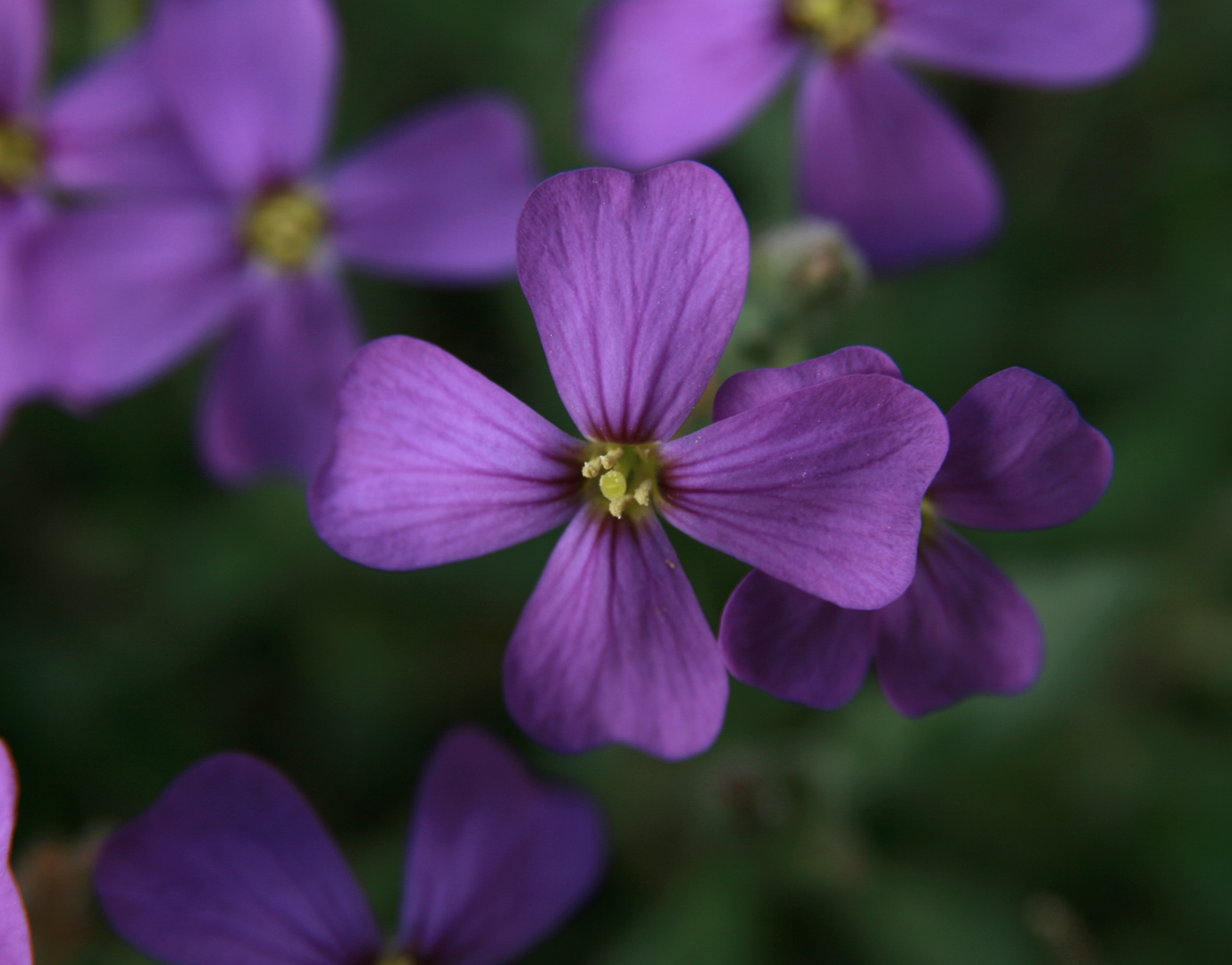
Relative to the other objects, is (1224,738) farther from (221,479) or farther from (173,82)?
(173,82)

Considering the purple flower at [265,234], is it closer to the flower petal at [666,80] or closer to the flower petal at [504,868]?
the flower petal at [666,80]

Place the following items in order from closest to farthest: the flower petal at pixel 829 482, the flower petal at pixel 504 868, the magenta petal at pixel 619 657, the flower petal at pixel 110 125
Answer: the flower petal at pixel 829 482 < the magenta petal at pixel 619 657 < the flower petal at pixel 504 868 < the flower petal at pixel 110 125

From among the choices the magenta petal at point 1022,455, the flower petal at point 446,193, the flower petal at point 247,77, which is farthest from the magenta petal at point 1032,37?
the flower petal at point 247,77

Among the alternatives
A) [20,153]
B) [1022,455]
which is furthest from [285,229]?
[1022,455]

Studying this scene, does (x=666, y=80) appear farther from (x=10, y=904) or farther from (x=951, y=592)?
(x=10, y=904)

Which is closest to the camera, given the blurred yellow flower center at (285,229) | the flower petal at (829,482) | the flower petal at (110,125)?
the flower petal at (829,482)

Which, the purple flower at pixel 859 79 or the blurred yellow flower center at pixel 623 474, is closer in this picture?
the blurred yellow flower center at pixel 623 474

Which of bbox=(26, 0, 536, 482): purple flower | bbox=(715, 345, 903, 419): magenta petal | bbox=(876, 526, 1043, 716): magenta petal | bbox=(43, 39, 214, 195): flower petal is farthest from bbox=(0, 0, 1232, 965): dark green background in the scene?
bbox=(715, 345, 903, 419): magenta petal

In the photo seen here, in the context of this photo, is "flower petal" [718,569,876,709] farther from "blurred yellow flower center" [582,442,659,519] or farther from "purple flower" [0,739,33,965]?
"purple flower" [0,739,33,965]
